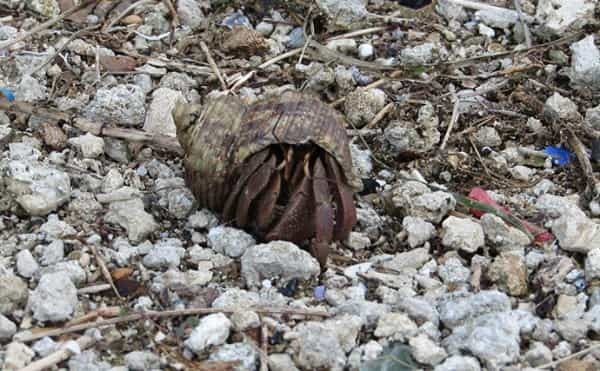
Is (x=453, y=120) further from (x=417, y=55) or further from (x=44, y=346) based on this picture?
(x=44, y=346)

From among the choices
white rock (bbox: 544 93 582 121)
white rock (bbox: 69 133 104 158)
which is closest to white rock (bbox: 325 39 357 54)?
white rock (bbox: 544 93 582 121)

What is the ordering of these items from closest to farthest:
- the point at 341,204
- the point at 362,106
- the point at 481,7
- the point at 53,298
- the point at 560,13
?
the point at 53,298
the point at 341,204
the point at 362,106
the point at 560,13
the point at 481,7

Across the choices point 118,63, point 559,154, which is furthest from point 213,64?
point 559,154

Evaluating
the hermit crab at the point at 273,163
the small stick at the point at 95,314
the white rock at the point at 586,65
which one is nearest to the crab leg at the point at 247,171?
the hermit crab at the point at 273,163

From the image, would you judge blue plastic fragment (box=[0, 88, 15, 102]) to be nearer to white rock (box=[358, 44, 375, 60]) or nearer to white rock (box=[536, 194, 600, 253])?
white rock (box=[358, 44, 375, 60])

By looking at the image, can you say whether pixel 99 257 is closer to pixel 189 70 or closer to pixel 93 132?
pixel 93 132

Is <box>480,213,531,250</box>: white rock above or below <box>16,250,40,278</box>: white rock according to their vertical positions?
below

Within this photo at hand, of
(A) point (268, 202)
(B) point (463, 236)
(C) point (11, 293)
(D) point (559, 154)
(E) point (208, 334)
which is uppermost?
(C) point (11, 293)
